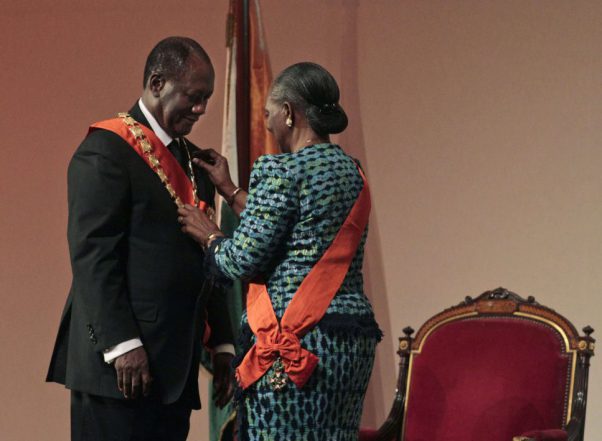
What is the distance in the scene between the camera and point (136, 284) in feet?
7.18

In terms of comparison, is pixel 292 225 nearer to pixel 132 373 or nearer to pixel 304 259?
pixel 304 259

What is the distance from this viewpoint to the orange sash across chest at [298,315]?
6.77 feet

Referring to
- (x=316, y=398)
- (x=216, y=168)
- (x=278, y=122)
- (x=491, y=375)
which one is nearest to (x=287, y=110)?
(x=278, y=122)

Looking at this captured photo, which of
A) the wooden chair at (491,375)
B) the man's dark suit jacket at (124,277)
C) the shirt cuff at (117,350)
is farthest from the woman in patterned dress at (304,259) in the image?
the wooden chair at (491,375)

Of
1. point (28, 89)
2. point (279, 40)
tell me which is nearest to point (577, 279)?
point (279, 40)

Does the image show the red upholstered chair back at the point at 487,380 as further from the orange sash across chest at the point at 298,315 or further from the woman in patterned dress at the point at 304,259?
the orange sash across chest at the point at 298,315

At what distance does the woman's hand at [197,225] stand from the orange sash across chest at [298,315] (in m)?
0.16

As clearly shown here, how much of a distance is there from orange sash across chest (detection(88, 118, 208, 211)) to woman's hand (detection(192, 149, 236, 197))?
5.4 inches

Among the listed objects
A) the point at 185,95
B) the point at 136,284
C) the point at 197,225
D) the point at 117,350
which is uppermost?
the point at 185,95

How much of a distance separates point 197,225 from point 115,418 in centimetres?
46

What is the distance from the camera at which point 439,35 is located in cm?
378

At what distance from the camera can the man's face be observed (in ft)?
7.60

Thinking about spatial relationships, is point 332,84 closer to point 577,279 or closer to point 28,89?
point 577,279

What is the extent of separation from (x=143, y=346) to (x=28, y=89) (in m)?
2.31
